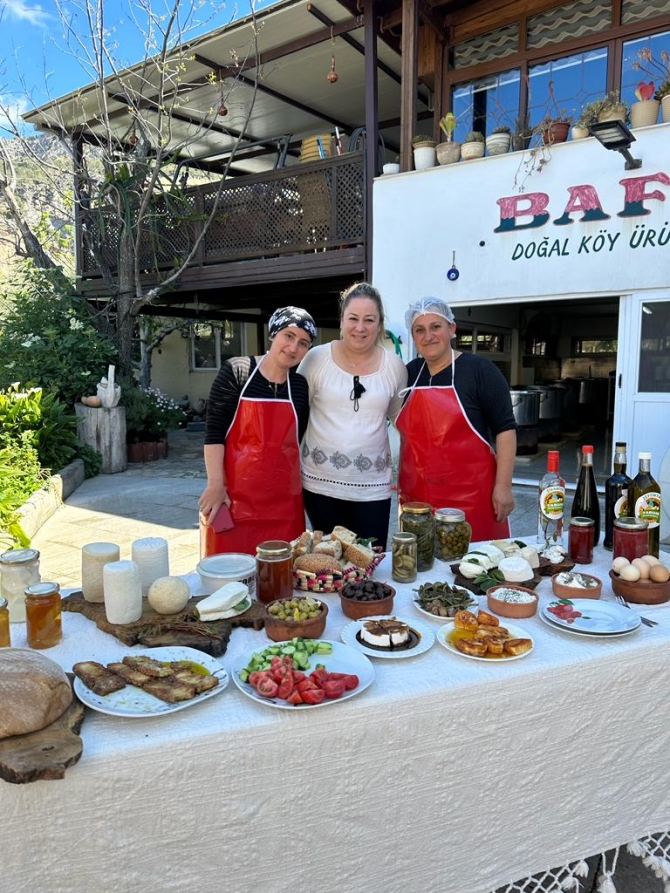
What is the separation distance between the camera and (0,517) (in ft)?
17.6

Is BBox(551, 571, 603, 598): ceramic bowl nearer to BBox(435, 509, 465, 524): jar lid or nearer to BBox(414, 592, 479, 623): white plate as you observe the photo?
BBox(414, 592, 479, 623): white plate

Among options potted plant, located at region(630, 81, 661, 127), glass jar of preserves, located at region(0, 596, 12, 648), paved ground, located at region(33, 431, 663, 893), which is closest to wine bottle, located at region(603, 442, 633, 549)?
glass jar of preserves, located at region(0, 596, 12, 648)

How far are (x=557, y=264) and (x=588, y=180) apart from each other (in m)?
0.91

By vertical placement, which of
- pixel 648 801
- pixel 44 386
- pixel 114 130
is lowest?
pixel 648 801

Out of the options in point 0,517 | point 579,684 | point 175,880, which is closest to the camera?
point 175,880

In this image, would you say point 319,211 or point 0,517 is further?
point 319,211

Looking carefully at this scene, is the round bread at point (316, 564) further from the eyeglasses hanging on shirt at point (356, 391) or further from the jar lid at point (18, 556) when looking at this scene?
the eyeglasses hanging on shirt at point (356, 391)

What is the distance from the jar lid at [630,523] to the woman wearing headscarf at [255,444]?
1439 millimetres

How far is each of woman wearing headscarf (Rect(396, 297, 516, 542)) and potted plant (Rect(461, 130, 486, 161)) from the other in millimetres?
5377

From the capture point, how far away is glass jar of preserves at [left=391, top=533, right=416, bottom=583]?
2129mm

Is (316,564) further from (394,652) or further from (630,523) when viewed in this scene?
(630,523)

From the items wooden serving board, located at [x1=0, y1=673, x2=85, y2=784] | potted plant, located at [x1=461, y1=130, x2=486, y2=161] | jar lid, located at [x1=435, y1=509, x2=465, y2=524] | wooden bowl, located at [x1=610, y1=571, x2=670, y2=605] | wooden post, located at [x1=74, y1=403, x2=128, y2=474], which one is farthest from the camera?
wooden post, located at [x1=74, y1=403, x2=128, y2=474]

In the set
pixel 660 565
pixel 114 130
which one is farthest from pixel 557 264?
pixel 114 130

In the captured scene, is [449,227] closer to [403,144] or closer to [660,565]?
[403,144]
